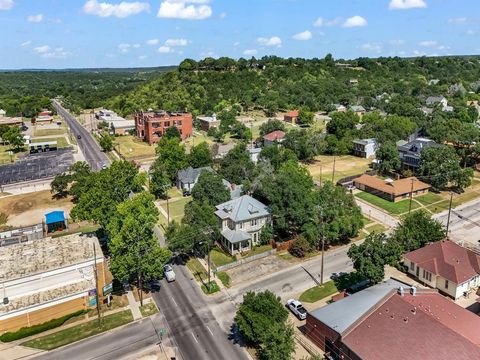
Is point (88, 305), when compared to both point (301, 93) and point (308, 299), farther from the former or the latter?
point (301, 93)

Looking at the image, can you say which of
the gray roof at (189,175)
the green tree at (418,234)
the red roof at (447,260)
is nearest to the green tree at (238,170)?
the gray roof at (189,175)

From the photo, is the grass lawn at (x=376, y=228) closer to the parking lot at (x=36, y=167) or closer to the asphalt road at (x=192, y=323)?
the asphalt road at (x=192, y=323)

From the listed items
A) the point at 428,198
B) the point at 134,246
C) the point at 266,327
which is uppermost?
the point at 134,246

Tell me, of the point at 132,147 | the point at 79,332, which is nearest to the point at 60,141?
the point at 132,147

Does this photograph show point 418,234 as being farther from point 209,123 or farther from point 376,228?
point 209,123

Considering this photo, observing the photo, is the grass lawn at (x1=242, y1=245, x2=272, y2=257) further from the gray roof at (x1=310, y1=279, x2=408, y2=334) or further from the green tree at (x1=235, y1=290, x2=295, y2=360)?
the gray roof at (x1=310, y1=279, x2=408, y2=334)

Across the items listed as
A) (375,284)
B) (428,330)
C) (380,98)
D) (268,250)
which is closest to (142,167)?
(268,250)

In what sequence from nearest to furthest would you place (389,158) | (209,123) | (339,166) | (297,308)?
(297,308) → (389,158) → (339,166) → (209,123)
